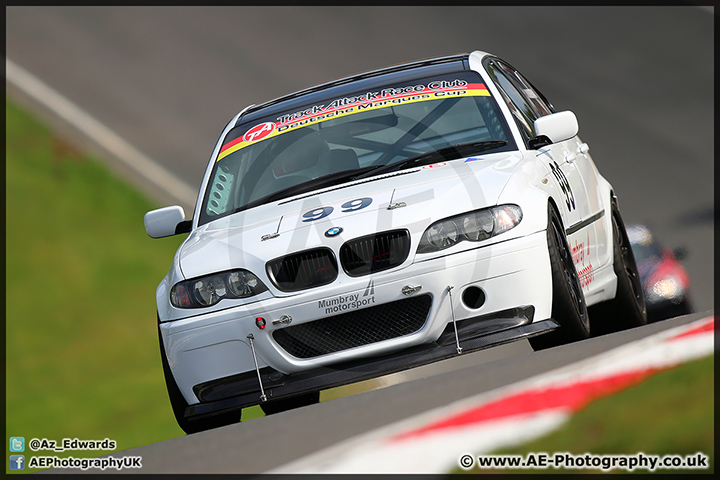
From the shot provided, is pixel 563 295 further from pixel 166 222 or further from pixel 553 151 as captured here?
pixel 166 222

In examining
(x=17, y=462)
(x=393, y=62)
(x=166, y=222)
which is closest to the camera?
(x=17, y=462)

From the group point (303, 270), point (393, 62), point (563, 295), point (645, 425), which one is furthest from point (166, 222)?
point (393, 62)

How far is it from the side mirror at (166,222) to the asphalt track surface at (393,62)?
750 cm

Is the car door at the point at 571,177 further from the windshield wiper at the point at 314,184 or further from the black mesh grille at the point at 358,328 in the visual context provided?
the black mesh grille at the point at 358,328

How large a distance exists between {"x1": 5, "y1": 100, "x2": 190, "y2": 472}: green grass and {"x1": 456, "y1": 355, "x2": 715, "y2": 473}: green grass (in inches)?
248

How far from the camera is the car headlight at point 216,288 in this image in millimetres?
4672

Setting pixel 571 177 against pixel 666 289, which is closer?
pixel 571 177

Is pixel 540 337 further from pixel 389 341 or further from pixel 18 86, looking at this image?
pixel 18 86

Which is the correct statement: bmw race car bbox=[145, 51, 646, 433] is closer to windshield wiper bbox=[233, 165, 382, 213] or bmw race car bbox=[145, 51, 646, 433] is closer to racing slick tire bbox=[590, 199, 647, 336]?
windshield wiper bbox=[233, 165, 382, 213]

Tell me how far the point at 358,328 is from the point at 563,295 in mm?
962

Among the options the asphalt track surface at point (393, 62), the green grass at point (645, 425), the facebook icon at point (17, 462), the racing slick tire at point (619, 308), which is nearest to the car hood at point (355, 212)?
the facebook icon at point (17, 462)

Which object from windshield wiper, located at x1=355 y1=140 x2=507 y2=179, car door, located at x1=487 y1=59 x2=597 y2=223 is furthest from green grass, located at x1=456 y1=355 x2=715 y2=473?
windshield wiper, located at x1=355 y1=140 x2=507 y2=179

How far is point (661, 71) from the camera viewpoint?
1719 centimetres

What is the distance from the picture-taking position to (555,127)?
→ 5.52 m
